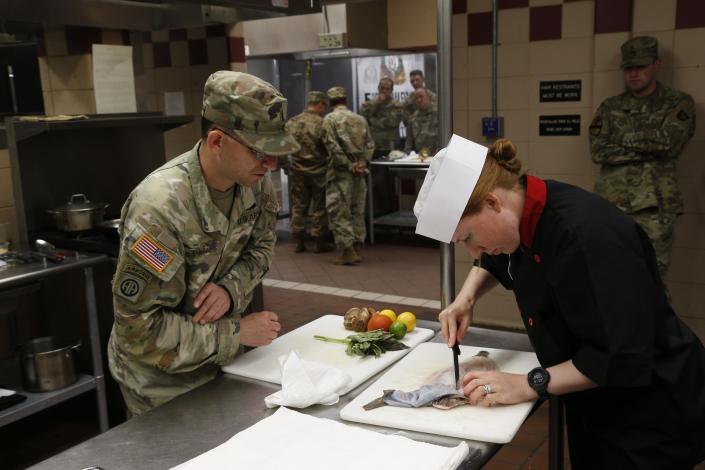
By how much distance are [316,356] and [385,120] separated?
7258mm

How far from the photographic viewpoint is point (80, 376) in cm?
367

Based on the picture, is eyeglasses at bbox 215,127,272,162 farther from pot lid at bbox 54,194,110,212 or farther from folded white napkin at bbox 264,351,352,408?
pot lid at bbox 54,194,110,212

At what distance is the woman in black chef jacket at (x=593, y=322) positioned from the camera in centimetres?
160

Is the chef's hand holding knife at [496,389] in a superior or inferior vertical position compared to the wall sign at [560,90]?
inferior

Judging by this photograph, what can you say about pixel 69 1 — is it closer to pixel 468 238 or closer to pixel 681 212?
pixel 468 238

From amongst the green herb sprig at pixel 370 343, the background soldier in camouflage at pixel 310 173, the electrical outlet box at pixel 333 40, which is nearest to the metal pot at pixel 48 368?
the green herb sprig at pixel 370 343

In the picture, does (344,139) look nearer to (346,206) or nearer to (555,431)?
(346,206)

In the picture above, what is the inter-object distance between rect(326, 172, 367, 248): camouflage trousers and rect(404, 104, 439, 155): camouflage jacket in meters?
1.46

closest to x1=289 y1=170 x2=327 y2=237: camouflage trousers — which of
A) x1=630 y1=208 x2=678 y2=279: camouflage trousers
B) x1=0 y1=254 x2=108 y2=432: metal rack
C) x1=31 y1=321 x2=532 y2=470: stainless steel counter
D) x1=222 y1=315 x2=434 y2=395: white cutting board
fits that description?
x1=630 y1=208 x2=678 y2=279: camouflage trousers

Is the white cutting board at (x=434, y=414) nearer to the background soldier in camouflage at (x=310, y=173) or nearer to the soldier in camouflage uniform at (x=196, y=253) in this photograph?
the soldier in camouflage uniform at (x=196, y=253)

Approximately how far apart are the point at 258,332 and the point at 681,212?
11.0 ft

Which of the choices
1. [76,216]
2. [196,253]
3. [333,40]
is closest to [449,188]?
[196,253]

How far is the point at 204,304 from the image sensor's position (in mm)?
2057

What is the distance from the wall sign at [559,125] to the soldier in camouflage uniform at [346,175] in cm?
287
